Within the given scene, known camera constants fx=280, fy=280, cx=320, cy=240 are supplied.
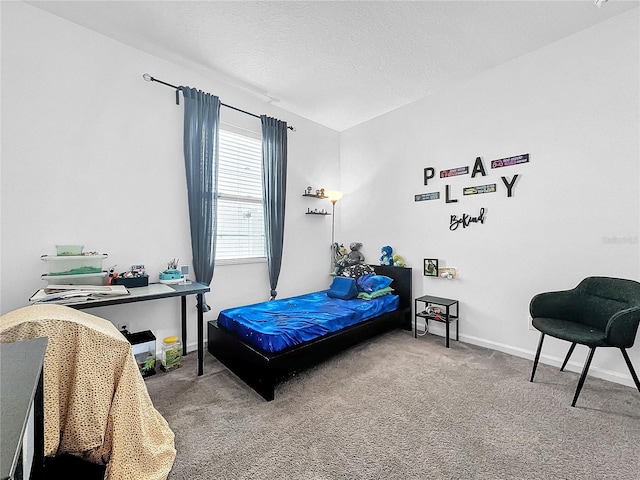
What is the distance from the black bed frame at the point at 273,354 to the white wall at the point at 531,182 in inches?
44.9

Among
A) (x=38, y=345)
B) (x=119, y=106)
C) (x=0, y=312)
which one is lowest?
(x=0, y=312)

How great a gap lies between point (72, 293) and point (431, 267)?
3.38m

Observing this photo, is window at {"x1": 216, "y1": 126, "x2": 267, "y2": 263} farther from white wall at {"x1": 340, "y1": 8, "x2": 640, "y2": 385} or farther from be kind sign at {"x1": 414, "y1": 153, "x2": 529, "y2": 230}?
be kind sign at {"x1": 414, "y1": 153, "x2": 529, "y2": 230}

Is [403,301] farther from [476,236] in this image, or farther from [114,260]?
[114,260]

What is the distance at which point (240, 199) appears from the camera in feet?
11.0

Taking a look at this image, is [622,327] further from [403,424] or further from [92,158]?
[92,158]

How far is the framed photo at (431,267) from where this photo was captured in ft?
11.1

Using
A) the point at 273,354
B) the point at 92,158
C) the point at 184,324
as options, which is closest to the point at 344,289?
the point at 273,354

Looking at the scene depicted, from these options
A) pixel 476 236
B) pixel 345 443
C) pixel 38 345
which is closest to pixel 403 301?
pixel 476 236

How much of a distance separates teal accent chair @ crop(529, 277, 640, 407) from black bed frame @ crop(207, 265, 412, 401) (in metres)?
1.47

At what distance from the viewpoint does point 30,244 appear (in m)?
2.15

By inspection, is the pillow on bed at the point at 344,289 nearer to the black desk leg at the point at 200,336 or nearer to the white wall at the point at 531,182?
the white wall at the point at 531,182

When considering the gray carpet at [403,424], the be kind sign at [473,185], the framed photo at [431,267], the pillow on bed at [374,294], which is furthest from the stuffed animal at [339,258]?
the gray carpet at [403,424]

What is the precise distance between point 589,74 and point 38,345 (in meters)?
3.94
